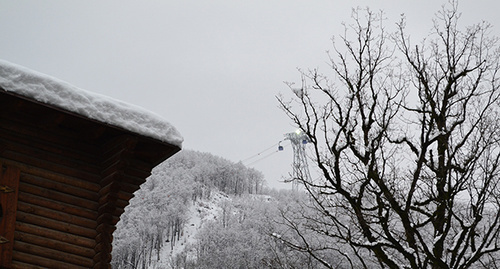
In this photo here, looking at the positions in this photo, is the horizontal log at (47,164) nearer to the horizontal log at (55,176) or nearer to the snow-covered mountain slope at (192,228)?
the horizontal log at (55,176)

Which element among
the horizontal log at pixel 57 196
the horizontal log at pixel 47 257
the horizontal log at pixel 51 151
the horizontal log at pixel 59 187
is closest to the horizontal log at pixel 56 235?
the horizontal log at pixel 47 257

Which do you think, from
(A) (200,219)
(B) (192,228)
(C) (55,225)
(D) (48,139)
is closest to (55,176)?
(D) (48,139)

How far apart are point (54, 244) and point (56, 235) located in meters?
0.13

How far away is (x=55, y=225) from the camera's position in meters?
7.21

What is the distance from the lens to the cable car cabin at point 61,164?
6801 mm

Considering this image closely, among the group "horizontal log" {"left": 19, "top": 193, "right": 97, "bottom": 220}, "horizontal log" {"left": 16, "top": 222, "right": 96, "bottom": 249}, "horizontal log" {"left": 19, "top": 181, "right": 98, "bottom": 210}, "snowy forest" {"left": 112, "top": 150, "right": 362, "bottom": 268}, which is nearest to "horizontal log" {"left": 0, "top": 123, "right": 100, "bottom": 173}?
"horizontal log" {"left": 19, "top": 181, "right": 98, "bottom": 210}

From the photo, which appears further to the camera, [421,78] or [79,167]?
[421,78]

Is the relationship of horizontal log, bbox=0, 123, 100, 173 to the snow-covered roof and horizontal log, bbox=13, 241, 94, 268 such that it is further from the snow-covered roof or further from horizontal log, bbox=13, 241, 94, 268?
horizontal log, bbox=13, 241, 94, 268

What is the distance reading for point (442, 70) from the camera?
10469 millimetres

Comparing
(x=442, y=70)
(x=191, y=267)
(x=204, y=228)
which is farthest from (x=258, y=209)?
(x=442, y=70)

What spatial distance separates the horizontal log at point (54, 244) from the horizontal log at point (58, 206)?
1.53 feet

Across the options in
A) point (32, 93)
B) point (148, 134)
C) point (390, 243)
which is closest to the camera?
point (32, 93)

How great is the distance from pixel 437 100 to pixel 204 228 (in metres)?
112

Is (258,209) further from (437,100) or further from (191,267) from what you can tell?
(437,100)
